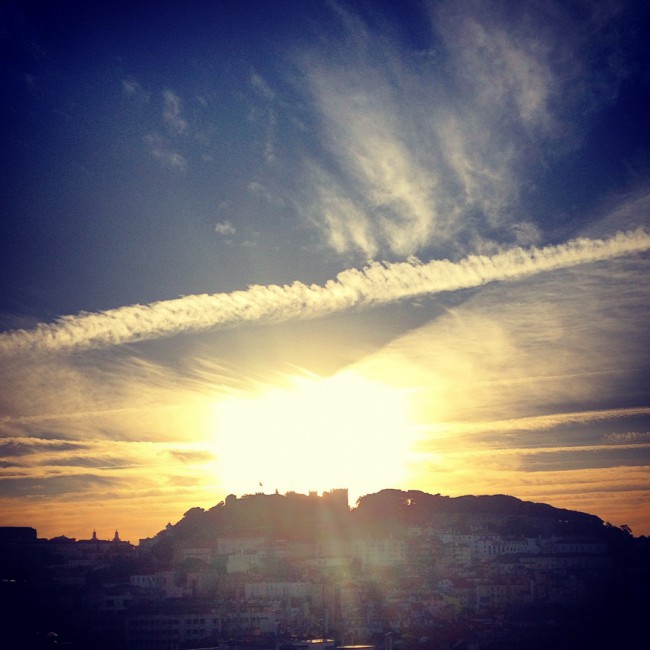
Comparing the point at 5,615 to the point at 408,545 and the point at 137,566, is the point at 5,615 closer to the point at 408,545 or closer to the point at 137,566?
the point at 137,566

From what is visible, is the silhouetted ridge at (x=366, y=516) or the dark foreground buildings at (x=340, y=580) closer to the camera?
the dark foreground buildings at (x=340, y=580)

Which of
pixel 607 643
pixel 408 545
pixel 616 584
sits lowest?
pixel 607 643

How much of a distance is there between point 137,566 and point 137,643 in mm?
27664

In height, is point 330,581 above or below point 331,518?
below

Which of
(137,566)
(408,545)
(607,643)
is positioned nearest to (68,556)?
(137,566)

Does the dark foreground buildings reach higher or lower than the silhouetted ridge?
lower

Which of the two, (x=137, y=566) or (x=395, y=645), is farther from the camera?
(x=137, y=566)

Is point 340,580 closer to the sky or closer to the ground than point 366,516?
closer to the ground

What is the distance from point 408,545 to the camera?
424 ft

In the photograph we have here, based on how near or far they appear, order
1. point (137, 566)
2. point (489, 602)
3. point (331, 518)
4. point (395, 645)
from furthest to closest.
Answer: point (331, 518) < point (137, 566) < point (489, 602) < point (395, 645)

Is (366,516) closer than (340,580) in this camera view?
No

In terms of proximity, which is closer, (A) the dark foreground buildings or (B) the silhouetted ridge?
(A) the dark foreground buildings

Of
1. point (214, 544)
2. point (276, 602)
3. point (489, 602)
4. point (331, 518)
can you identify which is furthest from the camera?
point (331, 518)

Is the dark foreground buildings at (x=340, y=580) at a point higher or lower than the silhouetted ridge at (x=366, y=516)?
lower
